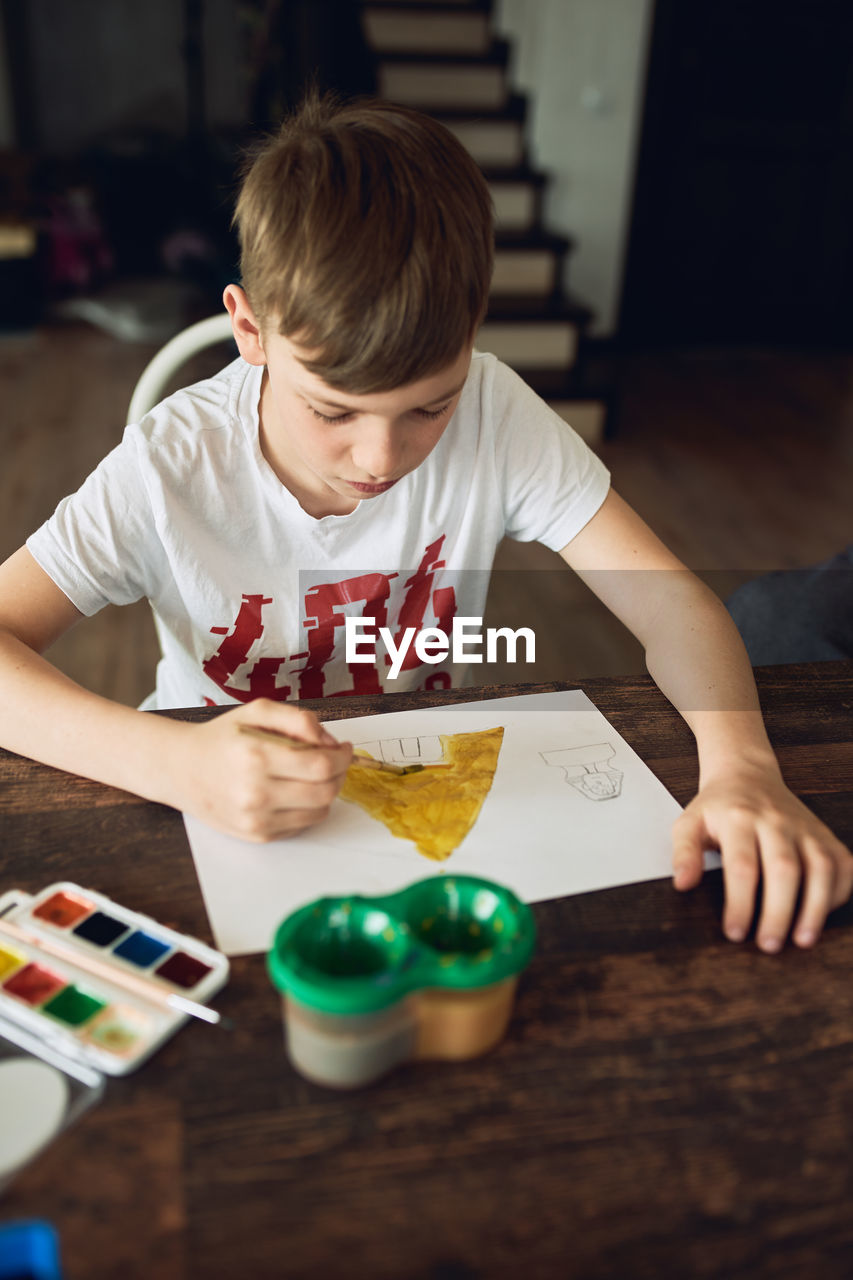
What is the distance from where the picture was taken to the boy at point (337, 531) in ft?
2.10

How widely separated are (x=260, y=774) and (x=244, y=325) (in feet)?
1.26

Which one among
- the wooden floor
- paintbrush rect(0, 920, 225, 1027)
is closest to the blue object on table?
paintbrush rect(0, 920, 225, 1027)

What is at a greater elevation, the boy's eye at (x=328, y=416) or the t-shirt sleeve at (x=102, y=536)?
the boy's eye at (x=328, y=416)

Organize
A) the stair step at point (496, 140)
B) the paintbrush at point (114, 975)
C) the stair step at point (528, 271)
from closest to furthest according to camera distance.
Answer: the paintbrush at point (114, 975), the stair step at point (528, 271), the stair step at point (496, 140)

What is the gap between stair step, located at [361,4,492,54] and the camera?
13.0 feet

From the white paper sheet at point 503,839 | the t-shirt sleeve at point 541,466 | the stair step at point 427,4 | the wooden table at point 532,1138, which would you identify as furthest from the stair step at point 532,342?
the wooden table at point 532,1138

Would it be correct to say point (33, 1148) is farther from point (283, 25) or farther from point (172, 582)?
point (283, 25)

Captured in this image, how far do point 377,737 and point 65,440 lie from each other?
2.91 meters

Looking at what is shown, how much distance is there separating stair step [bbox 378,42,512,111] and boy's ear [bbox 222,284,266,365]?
3410 mm

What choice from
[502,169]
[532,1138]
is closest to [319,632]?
[532,1138]

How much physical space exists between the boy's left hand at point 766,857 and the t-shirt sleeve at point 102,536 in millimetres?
503

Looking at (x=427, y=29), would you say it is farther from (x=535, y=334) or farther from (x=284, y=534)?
(x=284, y=534)

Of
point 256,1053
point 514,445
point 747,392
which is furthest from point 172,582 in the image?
point 747,392

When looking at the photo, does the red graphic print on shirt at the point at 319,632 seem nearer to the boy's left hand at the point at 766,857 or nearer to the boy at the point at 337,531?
the boy at the point at 337,531
